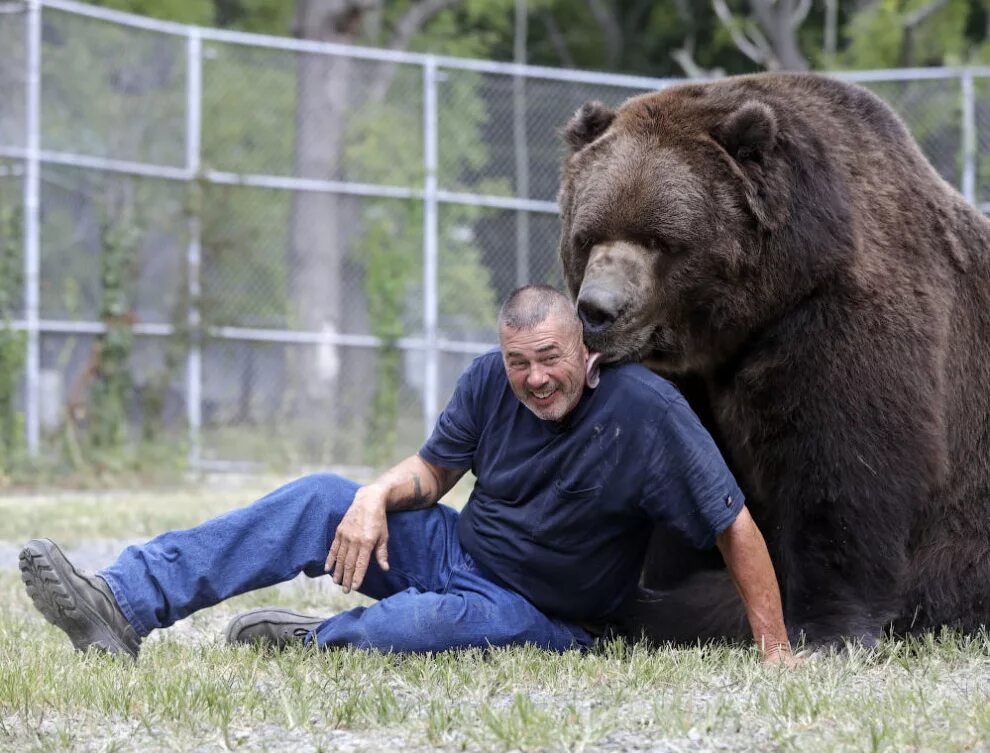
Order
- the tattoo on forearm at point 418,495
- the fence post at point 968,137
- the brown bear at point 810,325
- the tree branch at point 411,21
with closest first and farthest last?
the brown bear at point 810,325, the tattoo on forearm at point 418,495, the fence post at point 968,137, the tree branch at point 411,21

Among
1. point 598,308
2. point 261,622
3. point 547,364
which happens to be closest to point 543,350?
point 547,364

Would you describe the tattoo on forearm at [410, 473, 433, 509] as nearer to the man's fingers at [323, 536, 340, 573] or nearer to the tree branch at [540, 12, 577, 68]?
the man's fingers at [323, 536, 340, 573]

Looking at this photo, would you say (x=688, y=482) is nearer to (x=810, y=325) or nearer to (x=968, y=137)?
(x=810, y=325)

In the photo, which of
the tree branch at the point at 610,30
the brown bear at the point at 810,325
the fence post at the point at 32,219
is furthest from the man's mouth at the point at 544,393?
the tree branch at the point at 610,30

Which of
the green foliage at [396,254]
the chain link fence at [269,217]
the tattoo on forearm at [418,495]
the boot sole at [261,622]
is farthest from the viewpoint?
the green foliage at [396,254]

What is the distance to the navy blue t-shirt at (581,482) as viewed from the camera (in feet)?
14.0

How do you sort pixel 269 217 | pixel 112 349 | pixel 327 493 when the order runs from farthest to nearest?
1. pixel 269 217
2. pixel 112 349
3. pixel 327 493

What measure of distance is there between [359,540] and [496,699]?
2.74 feet

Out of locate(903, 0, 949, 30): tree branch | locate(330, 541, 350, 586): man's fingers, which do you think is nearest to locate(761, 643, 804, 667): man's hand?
locate(330, 541, 350, 586): man's fingers

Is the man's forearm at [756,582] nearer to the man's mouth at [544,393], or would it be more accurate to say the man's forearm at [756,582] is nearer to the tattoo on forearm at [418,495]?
the man's mouth at [544,393]

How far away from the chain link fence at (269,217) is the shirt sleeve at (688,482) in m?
8.52

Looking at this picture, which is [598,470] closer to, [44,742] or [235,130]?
[44,742]

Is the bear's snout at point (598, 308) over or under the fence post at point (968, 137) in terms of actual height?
under

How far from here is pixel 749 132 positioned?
4555 millimetres
